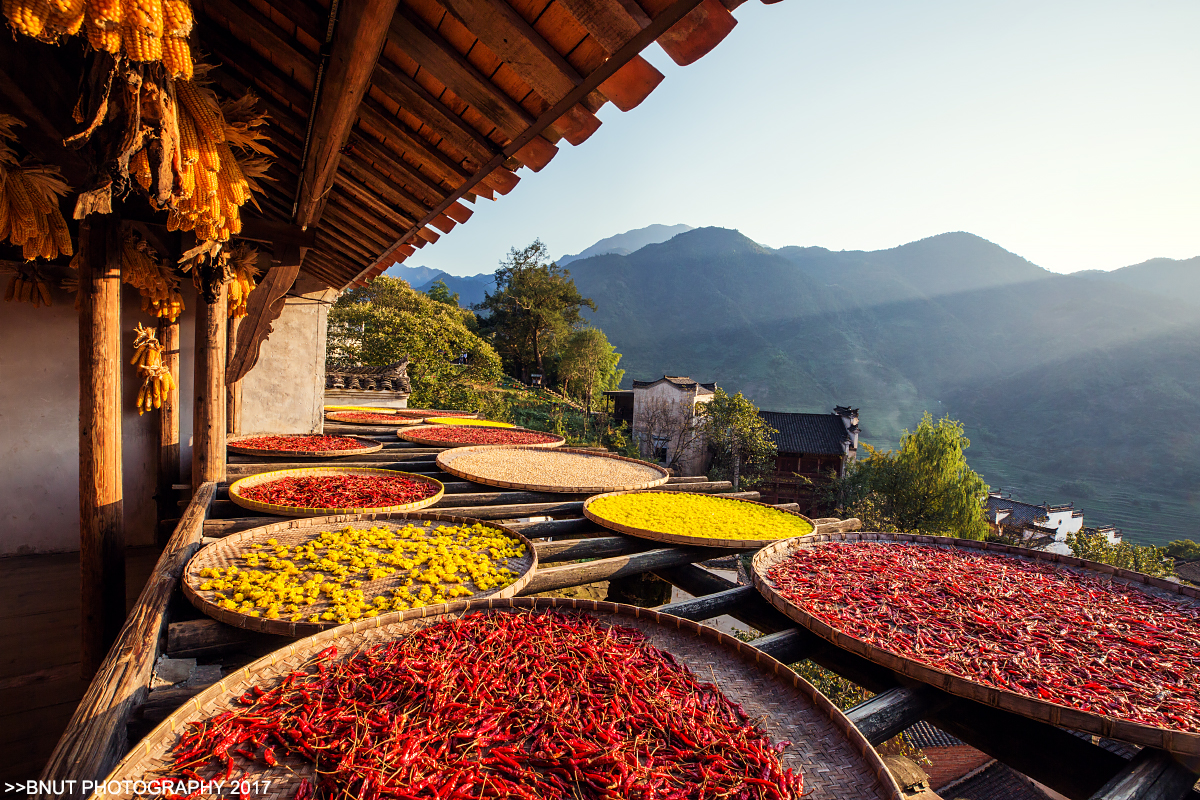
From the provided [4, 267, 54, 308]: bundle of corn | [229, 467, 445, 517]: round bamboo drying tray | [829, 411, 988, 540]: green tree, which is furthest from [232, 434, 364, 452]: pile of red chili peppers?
[829, 411, 988, 540]: green tree

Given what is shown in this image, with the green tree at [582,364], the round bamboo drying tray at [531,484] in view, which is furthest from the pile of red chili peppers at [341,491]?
the green tree at [582,364]

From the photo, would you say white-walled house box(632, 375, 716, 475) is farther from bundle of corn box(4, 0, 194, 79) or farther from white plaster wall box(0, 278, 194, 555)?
bundle of corn box(4, 0, 194, 79)

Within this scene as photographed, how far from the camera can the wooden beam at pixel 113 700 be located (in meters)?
1.20

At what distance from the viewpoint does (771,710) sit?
1.62 metres

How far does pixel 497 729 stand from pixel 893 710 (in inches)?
52.8

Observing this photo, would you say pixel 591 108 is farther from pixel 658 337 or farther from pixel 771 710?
pixel 658 337

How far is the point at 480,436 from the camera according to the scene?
24.7ft

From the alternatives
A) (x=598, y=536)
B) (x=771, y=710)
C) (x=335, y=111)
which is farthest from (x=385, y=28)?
(x=598, y=536)

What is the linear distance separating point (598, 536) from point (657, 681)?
74.2 inches

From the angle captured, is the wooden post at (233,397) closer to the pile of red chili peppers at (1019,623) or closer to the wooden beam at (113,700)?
the wooden beam at (113,700)

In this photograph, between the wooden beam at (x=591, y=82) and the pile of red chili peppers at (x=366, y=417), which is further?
the pile of red chili peppers at (x=366, y=417)

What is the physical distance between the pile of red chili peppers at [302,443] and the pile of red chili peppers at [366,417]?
7.27ft

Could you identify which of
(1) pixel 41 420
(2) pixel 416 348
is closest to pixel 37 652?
(1) pixel 41 420

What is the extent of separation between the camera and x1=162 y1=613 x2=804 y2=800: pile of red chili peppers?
1255 millimetres
